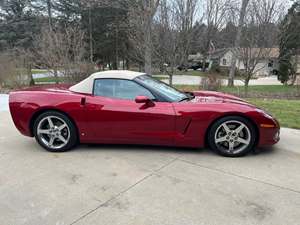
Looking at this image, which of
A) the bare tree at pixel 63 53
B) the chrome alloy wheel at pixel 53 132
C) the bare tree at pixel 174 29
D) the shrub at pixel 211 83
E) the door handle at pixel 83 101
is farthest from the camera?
the bare tree at pixel 63 53

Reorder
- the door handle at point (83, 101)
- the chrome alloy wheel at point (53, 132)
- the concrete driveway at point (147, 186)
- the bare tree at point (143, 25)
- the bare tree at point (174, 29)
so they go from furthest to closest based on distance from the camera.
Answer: the bare tree at point (143, 25), the bare tree at point (174, 29), the chrome alloy wheel at point (53, 132), the door handle at point (83, 101), the concrete driveway at point (147, 186)

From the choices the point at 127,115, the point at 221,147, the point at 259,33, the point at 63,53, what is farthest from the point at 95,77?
the point at 63,53

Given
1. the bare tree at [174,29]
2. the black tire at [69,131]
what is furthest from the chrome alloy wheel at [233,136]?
the bare tree at [174,29]

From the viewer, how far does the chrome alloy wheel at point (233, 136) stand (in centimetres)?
366

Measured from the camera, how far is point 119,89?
3.95 meters

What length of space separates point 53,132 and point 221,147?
249 cm

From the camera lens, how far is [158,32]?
32.6 ft

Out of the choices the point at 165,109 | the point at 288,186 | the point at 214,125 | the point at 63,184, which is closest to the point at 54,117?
the point at 63,184

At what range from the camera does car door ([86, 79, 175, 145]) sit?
146 inches

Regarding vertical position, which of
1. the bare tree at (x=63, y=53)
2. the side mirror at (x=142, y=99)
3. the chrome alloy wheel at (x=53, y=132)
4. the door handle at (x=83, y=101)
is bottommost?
the chrome alloy wheel at (x=53, y=132)

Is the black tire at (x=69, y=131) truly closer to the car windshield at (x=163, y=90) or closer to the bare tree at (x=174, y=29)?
the car windshield at (x=163, y=90)

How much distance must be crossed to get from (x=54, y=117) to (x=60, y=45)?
27.8 feet

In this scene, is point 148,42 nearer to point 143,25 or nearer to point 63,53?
point 143,25

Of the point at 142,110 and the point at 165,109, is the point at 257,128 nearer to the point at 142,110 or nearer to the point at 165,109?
the point at 165,109
